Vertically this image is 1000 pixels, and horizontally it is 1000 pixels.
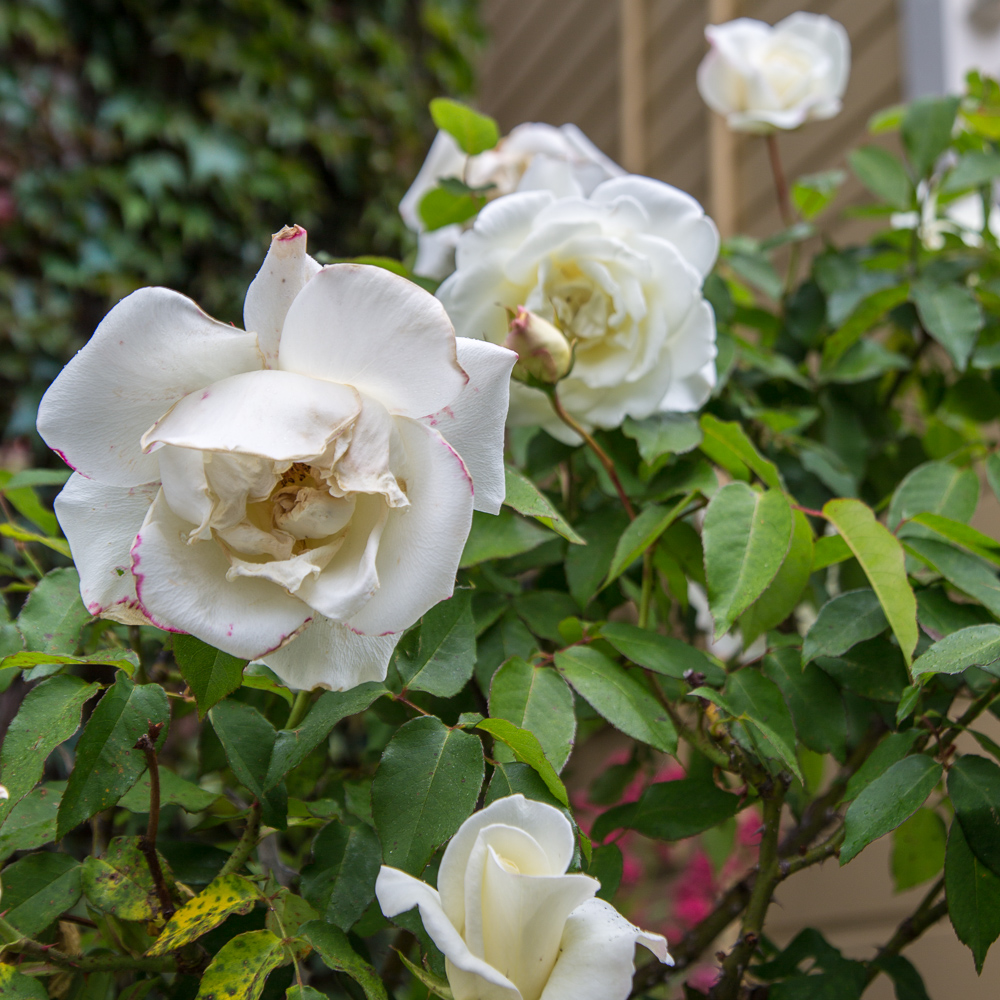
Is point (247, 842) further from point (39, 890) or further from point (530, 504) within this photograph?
point (530, 504)

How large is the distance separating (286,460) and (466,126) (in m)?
0.52

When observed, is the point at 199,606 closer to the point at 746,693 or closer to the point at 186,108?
the point at 746,693

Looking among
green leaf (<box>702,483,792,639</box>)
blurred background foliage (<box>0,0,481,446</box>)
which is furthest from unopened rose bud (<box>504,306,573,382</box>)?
blurred background foliage (<box>0,0,481,446</box>)

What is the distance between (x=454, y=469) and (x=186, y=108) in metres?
2.46

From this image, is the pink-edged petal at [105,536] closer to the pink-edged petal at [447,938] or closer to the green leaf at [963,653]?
the pink-edged petal at [447,938]

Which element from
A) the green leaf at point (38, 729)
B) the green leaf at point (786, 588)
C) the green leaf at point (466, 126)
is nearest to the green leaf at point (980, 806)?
the green leaf at point (786, 588)

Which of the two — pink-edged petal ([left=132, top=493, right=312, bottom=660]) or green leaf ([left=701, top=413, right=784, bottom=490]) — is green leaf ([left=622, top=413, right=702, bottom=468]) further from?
pink-edged petal ([left=132, top=493, right=312, bottom=660])

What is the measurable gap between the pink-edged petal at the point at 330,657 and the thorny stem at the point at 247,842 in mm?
115

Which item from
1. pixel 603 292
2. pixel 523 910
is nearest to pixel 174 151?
pixel 603 292

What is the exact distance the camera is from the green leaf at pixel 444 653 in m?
0.45

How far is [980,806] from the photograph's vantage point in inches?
18.0

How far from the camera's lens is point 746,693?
1.69ft

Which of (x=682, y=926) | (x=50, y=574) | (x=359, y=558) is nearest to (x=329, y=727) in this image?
(x=359, y=558)

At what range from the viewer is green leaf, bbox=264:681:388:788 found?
1.39 ft
